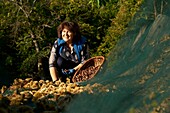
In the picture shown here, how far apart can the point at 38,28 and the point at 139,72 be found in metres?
6.99

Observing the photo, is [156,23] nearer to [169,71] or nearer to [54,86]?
[169,71]

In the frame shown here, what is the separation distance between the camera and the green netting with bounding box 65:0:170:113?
1571 millimetres

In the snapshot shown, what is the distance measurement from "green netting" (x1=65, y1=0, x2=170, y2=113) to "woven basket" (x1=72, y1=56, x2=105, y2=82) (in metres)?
1.11

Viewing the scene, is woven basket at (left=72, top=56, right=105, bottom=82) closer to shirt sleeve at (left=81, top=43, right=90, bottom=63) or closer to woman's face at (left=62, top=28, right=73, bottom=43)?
shirt sleeve at (left=81, top=43, right=90, bottom=63)

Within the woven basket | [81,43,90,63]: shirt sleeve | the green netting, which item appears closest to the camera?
the green netting

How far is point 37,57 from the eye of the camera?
8.45m

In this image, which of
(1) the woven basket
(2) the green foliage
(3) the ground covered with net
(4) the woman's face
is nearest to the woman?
(4) the woman's face

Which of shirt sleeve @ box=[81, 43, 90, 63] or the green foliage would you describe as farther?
the green foliage

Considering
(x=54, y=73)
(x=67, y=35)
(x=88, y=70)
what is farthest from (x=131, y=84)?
(x=67, y=35)

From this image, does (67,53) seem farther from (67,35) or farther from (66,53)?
(67,35)

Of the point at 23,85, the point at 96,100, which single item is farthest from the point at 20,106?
the point at 23,85

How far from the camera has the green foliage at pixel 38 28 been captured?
8.58 metres

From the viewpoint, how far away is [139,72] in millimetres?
1854

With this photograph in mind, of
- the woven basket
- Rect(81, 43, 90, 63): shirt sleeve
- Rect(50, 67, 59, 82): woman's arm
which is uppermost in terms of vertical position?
Rect(81, 43, 90, 63): shirt sleeve
